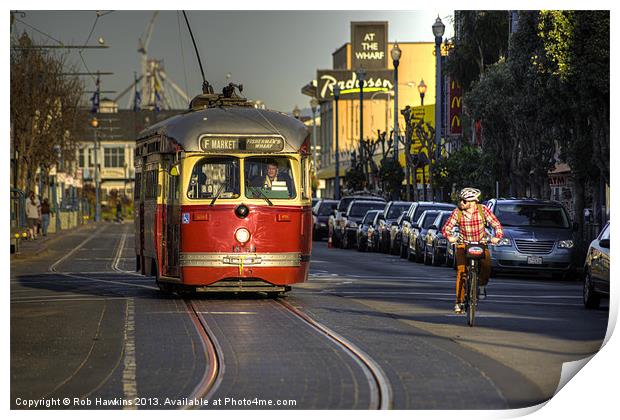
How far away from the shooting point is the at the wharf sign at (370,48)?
116750mm

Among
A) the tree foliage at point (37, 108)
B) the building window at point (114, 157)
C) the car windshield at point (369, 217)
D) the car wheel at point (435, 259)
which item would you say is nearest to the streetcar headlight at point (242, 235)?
the car wheel at point (435, 259)

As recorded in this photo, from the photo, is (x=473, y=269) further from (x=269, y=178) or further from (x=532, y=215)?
(x=532, y=215)

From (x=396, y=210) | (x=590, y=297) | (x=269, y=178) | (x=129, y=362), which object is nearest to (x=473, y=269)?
(x=590, y=297)

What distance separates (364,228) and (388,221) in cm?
294

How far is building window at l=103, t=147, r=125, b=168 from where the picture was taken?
575ft

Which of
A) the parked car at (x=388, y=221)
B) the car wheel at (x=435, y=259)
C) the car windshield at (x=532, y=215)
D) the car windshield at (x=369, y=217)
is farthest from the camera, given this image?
the car windshield at (x=369, y=217)

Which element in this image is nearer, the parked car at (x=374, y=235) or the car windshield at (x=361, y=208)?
the parked car at (x=374, y=235)

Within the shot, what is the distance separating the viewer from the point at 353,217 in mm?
55938

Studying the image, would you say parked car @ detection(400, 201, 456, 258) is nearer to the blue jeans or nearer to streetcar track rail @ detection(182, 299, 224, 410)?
streetcar track rail @ detection(182, 299, 224, 410)

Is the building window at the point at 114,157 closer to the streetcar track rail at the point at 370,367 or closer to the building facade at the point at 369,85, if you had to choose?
the building facade at the point at 369,85

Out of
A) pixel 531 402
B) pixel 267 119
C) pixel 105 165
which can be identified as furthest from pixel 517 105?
pixel 105 165

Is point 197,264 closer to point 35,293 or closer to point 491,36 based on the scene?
point 35,293

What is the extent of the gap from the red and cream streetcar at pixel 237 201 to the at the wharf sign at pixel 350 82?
97880 millimetres

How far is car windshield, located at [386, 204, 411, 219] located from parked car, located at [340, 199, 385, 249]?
4422mm
